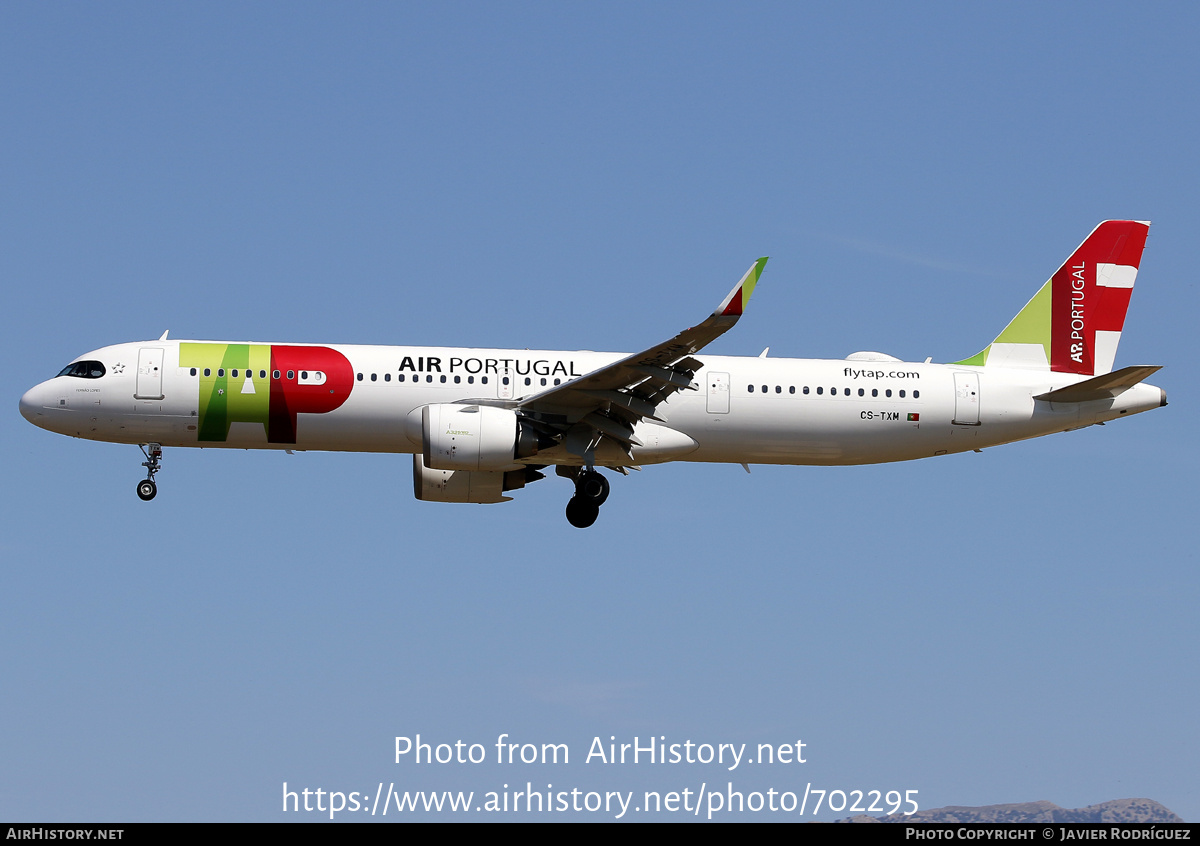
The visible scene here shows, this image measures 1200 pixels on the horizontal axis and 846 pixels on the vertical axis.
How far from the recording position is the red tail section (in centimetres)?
3806

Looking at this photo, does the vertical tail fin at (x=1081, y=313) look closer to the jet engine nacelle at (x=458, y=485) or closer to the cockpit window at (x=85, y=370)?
the jet engine nacelle at (x=458, y=485)

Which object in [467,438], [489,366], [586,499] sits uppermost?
[489,366]

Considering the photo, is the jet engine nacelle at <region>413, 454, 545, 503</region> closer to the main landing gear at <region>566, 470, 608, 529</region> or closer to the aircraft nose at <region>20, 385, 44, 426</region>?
the main landing gear at <region>566, 470, 608, 529</region>

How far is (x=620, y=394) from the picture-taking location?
32938 mm

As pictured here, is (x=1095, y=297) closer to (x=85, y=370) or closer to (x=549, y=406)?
(x=549, y=406)

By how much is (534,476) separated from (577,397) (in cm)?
480

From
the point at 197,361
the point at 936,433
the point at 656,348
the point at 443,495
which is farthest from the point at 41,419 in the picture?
the point at 936,433

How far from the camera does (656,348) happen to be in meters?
31.0

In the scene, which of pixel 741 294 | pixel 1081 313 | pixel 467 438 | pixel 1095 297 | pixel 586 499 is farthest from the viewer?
pixel 1095 297

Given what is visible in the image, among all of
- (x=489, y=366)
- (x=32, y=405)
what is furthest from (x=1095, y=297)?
(x=32, y=405)

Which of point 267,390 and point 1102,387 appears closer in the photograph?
point 267,390

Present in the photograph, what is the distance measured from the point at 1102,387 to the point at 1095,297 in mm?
4021
